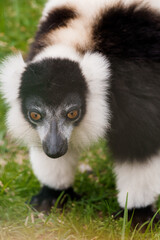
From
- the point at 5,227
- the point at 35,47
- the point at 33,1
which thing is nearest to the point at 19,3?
the point at 33,1

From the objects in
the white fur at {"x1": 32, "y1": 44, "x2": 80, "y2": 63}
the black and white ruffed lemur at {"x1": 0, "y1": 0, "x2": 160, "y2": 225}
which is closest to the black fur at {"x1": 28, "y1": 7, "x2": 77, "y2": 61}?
the black and white ruffed lemur at {"x1": 0, "y1": 0, "x2": 160, "y2": 225}

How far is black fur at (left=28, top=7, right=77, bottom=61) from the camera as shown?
4086 millimetres

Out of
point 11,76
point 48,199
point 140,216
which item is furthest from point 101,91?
point 48,199

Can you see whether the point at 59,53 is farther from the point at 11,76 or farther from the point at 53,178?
the point at 53,178

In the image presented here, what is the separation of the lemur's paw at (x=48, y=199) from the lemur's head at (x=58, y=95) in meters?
0.90

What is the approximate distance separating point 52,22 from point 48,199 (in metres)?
1.78

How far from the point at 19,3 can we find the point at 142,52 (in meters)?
4.44

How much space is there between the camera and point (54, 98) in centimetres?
348

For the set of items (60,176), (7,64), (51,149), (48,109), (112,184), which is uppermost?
(7,64)

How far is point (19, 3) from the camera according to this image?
7609mm

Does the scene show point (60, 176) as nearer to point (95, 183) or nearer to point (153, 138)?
point (95, 183)

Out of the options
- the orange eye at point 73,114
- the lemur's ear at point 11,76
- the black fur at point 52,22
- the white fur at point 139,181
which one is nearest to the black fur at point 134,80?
the white fur at point 139,181

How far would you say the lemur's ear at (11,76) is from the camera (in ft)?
12.3

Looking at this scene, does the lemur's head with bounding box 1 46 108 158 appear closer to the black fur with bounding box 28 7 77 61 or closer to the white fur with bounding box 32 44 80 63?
the white fur with bounding box 32 44 80 63
